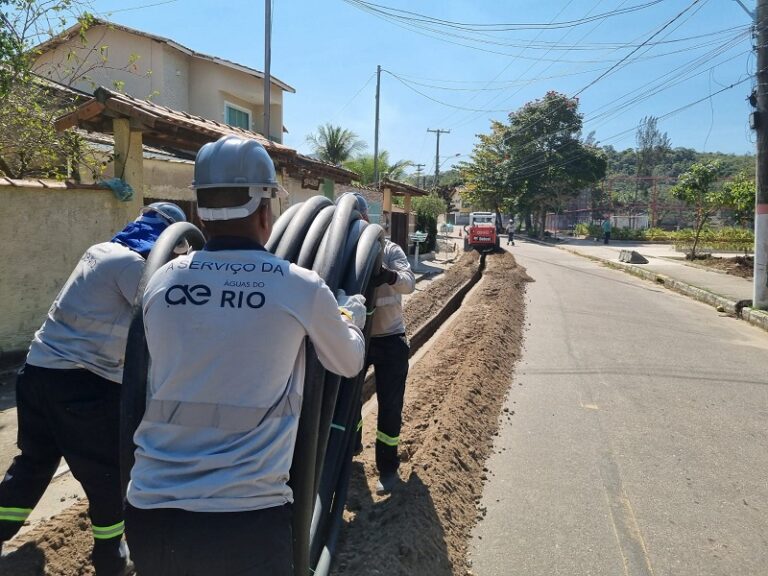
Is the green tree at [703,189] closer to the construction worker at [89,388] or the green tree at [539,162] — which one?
the green tree at [539,162]

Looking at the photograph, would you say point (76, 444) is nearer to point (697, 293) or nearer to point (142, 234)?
point (142, 234)

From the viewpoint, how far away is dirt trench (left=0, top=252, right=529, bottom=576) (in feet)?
9.73

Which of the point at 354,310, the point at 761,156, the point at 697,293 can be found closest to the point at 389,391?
the point at 354,310

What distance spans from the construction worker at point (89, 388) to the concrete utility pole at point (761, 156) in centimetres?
1271

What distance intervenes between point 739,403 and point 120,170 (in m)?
7.46

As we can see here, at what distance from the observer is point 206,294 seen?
1545 mm

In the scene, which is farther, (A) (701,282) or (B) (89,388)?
(A) (701,282)

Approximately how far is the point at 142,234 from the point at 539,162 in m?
46.2

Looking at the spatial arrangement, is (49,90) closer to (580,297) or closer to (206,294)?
(206,294)

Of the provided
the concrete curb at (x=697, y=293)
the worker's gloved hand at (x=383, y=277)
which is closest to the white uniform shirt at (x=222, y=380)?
the worker's gloved hand at (x=383, y=277)

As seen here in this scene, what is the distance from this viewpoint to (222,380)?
151 centimetres

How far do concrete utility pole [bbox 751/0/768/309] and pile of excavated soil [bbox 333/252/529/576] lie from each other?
733 centimetres

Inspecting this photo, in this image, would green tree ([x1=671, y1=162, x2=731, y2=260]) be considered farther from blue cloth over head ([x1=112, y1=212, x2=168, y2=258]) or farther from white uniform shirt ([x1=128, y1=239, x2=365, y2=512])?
white uniform shirt ([x1=128, y1=239, x2=365, y2=512])

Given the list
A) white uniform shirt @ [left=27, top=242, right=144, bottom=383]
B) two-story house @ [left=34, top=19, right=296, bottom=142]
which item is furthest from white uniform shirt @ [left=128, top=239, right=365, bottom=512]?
two-story house @ [left=34, top=19, right=296, bottom=142]
